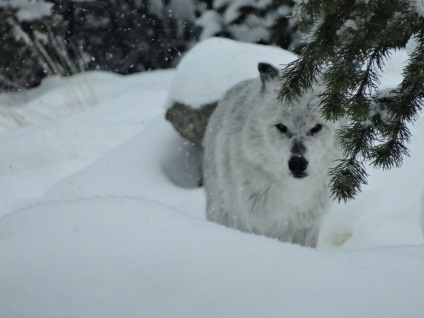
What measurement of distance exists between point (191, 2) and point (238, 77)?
419cm

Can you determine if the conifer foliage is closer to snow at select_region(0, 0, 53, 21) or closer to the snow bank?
the snow bank

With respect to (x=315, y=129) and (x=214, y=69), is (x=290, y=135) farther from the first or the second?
(x=214, y=69)

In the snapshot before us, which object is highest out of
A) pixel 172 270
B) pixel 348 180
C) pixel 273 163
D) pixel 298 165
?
pixel 348 180

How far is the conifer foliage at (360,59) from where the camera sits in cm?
192

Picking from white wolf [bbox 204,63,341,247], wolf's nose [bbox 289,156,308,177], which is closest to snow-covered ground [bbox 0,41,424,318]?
wolf's nose [bbox 289,156,308,177]

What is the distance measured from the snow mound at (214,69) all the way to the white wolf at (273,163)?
1.54 metres

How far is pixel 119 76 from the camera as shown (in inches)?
405

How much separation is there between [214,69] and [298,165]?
8.59 feet

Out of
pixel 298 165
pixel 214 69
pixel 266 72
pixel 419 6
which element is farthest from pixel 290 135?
pixel 214 69

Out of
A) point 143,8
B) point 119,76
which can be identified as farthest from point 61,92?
point 143,8

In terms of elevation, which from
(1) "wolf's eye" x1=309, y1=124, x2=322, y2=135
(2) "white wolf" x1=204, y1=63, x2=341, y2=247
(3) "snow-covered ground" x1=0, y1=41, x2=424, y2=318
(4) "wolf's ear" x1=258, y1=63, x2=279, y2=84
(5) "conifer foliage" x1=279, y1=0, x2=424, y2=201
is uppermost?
(5) "conifer foliage" x1=279, y1=0, x2=424, y2=201

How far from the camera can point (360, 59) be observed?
2016mm

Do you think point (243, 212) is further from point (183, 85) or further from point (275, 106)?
point (183, 85)

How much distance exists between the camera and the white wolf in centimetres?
371
